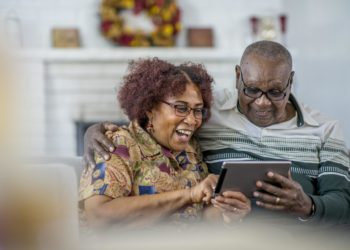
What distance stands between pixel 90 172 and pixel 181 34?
306 cm

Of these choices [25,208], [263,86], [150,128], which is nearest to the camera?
[25,208]

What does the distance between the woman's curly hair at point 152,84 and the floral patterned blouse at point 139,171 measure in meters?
0.06

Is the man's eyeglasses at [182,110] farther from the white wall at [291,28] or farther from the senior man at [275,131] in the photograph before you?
the white wall at [291,28]

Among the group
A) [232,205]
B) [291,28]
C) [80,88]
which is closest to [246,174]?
[232,205]

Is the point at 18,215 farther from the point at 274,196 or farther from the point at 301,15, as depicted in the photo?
the point at 301,15

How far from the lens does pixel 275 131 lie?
176 cm

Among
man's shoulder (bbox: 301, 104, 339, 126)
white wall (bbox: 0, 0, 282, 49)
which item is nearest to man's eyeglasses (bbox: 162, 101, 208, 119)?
man's shoulder (bbox: 301, 104, 339, 126)

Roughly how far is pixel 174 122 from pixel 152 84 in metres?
0.12

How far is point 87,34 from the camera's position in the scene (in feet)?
13.9

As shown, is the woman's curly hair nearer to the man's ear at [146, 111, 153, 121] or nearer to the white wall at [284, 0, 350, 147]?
the man's ear at [146, 111, 153, 121]

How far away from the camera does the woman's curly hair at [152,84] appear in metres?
1.51

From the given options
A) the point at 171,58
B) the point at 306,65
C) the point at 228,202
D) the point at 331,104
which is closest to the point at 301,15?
the point at 306,65

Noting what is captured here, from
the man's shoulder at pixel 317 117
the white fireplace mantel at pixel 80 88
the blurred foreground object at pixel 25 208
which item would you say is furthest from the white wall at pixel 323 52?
the blurred foreground object at pixel 25 208

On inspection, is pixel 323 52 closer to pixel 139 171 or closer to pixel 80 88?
pixel 80 88
